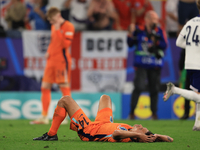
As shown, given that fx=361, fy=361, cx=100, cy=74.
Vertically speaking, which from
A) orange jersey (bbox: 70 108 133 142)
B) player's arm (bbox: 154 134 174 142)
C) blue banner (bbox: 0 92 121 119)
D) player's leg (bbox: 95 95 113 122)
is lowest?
blue banner (bbox: 0 92 121 119)

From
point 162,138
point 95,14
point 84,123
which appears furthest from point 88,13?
point 162,138

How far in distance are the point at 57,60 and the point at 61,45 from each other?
1.04 ft

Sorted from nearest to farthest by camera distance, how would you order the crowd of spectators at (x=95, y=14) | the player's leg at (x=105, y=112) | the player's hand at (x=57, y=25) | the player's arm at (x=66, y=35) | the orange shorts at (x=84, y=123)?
the orange shorts at (x=84, y=123), the player's leg at (x=105, y=112), the player's arm at (x=66, y=35), the player's hand at (x=57, y=25), the crowd of spectators at (x=95, y=14)

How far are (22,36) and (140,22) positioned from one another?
3.56 meters

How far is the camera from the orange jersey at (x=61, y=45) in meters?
7.13

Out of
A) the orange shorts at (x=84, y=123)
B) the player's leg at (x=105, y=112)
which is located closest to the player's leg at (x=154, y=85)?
the player's leg at (x=105, y=112)

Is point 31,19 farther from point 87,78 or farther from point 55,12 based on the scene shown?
point 55,12

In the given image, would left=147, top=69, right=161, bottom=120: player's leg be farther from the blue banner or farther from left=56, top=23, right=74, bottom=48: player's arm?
left=56, top=23, right=74, bottom=48: player's arm

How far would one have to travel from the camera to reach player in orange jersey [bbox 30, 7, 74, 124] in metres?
7.13

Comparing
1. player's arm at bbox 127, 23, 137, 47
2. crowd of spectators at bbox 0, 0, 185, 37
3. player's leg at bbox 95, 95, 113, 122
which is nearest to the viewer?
player's leg at bbox 95, 95, 113, 122

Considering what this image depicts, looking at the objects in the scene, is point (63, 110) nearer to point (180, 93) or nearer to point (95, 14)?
point (180, 93)

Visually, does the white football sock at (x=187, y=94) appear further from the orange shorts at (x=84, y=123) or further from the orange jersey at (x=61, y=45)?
the orange jersey at (x=61, y=45)

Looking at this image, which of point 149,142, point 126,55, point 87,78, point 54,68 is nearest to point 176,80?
point 126,55

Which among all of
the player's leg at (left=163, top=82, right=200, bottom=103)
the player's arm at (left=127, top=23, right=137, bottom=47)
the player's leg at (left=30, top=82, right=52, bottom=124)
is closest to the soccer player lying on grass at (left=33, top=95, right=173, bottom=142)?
the player's leg at (left=163, top=82, right=200, bottom=103)
